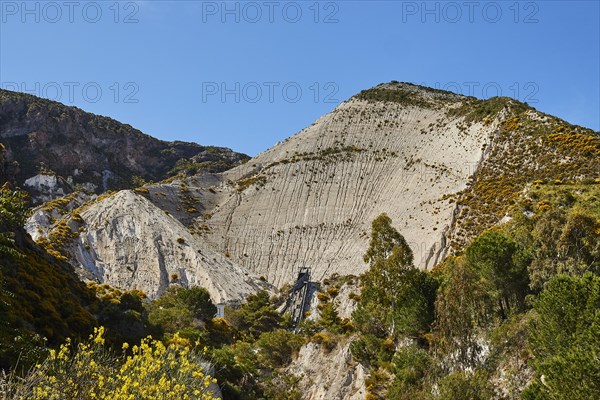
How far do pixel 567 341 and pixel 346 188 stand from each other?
59.9 meters

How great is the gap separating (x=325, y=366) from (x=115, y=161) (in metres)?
114

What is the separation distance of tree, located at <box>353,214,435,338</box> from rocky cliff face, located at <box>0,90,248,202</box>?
85.4 m

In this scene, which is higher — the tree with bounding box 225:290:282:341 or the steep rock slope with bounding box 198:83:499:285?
the steep rock slope with bounding box 198:83:499:285

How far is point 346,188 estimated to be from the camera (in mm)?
74562

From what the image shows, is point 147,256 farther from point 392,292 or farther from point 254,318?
point 392,292

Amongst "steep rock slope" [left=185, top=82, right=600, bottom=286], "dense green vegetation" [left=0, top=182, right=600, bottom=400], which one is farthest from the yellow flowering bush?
"steep rock slope" [left=185, top=82, right=600, bottom=286]

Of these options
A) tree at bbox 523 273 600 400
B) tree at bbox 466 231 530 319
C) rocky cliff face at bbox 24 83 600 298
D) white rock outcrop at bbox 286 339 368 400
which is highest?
rocky cliff face at bbox 24 83 600 298

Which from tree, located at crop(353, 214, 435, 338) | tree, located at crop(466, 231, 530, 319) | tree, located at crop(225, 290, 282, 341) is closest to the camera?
tree, located at crop(466, 231, 530, 319)

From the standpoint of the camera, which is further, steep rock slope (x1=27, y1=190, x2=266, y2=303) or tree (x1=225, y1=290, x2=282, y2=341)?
steep rock slope (x1=27, y1=190, x2=266, y2=303)

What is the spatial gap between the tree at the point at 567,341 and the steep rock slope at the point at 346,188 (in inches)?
1453

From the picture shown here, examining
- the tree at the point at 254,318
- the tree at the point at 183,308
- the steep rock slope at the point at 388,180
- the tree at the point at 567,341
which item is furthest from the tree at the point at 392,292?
the steep rock slope at the point at 388,180

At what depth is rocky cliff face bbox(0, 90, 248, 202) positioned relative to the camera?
358 ft

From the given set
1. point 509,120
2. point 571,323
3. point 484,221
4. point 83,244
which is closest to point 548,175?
point 484,221

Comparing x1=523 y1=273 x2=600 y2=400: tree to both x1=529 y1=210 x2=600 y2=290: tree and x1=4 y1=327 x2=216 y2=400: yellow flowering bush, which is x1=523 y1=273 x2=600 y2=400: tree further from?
x1=4 y1=327 x2=216 y2=400: yellow flowering bush
